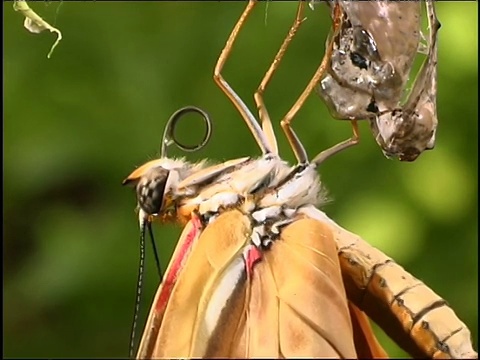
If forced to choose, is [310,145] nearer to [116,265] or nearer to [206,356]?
[116,265]

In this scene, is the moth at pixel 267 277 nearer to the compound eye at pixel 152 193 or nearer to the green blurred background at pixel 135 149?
the compound eye at pixel 152 193

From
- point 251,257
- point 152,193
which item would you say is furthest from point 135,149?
point 251,257

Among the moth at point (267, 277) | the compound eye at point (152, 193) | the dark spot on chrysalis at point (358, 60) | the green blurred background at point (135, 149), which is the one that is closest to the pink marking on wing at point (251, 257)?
the moth at point (267, 277)

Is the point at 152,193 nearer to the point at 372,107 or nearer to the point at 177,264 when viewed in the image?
the point at 177,264

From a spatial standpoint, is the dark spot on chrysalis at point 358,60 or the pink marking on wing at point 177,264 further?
the pink marking on wing at point 177,264

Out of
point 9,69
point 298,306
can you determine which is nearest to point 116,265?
point 9,69

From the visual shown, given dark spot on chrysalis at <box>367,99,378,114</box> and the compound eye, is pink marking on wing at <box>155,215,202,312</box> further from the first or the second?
dark spot on chrysalis at <box>367,99,378,114</box>

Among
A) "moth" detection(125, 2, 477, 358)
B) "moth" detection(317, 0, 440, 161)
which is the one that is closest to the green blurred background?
"moth" detection(125, 2, 477, 358)
